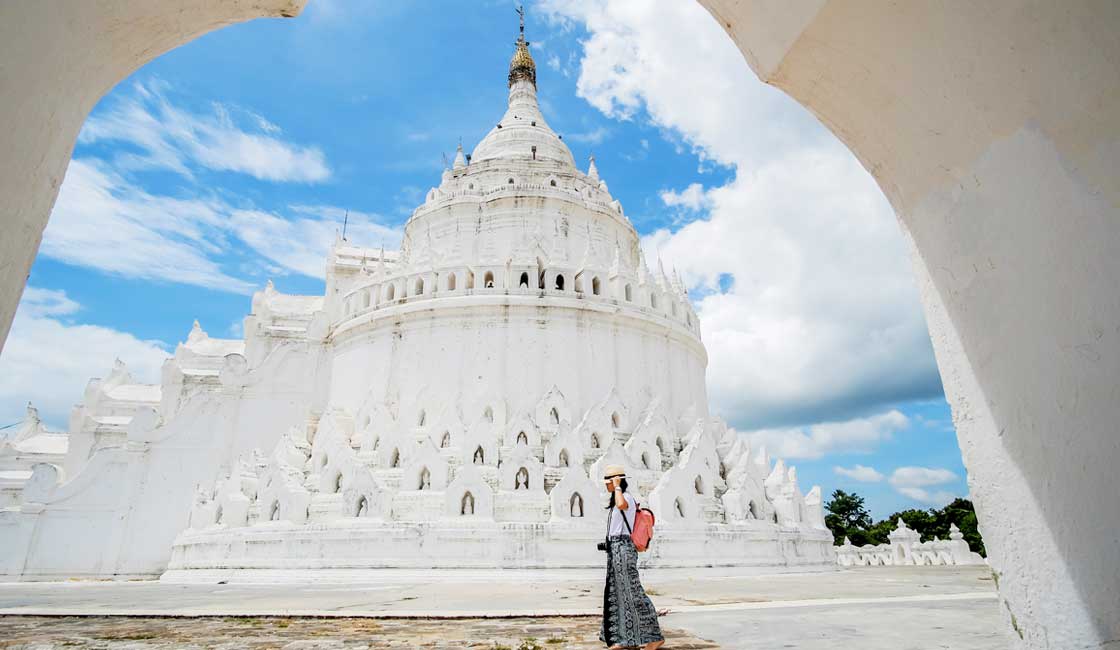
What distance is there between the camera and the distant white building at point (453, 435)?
16938 mm

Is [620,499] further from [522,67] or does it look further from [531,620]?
[522,67]

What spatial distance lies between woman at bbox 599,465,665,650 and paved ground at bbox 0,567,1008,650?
32 centimetres

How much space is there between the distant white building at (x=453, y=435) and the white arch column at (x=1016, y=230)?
45.6ft

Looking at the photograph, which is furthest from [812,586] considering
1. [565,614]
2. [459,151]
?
[459,151]

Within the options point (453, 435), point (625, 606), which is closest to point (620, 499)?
point (625, 606)

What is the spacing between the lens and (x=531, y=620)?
744 centimetres

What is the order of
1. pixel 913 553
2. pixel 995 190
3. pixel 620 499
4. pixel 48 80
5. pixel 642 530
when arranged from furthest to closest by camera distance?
pixel 913 553 → pixel 620 499 → pixel 642 530 → pixel 995 190 → pixel 48 80

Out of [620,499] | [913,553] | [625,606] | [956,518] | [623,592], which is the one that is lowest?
[625,606]

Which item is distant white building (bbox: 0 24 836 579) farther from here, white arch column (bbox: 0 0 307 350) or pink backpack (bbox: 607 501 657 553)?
white arch column (bbox: 0 0 307 350)

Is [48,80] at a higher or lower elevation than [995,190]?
higher

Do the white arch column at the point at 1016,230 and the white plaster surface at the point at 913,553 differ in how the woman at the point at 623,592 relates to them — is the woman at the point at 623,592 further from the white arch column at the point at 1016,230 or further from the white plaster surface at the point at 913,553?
the white plaster surface at the point at 913,553

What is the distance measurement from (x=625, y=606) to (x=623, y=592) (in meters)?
0.13

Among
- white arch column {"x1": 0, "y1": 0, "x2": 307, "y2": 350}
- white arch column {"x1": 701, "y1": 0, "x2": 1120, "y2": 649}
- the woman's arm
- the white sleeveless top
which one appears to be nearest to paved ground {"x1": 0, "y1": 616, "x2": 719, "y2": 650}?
the white sleeveless top

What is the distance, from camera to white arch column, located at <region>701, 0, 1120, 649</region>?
2.54 metres
